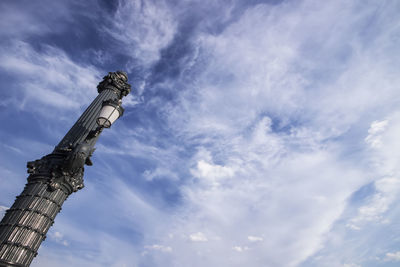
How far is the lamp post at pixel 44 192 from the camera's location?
5375 millimetres

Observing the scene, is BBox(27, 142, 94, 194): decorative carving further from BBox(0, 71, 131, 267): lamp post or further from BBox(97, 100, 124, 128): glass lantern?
BBox(97, 100, 124, 128): glass lantern

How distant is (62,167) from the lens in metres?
6.32

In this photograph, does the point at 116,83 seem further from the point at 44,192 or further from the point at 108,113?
the point at 44,192

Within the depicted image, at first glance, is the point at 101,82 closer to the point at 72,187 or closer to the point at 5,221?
the point at 72,187

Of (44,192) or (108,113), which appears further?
(108,113)

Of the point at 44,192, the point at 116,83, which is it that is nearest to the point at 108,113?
the point at 44,192

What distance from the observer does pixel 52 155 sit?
21.9ft

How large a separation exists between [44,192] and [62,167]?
719 millimetres

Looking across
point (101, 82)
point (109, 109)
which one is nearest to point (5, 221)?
point (109, 109)

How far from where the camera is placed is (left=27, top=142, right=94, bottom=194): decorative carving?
6.24m

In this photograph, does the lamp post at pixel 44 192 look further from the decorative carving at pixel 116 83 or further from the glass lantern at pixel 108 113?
the decorative carving at pixel 116 83

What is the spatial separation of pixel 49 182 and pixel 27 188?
2.11 ft

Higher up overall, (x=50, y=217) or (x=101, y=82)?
(x=101, y=82)

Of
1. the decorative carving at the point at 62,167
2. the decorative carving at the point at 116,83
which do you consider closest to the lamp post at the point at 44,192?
the decorative carving at the point at 62,167
